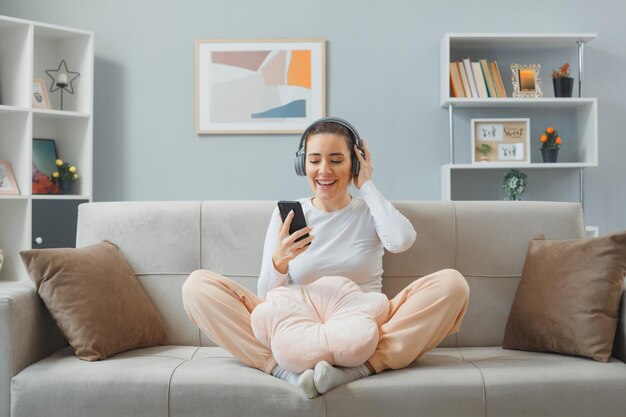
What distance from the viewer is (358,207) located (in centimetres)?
236

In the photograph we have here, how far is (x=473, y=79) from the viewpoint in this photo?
384 cm

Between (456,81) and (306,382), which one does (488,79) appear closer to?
(456,81)

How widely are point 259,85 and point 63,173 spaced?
1144mm

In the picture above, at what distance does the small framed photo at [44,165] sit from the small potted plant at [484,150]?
2240mm

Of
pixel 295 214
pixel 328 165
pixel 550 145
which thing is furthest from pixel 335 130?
pixel 550 145

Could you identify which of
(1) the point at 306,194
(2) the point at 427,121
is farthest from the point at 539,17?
(1) the point at 306,194

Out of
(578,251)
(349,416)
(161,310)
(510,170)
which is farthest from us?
(510,170)

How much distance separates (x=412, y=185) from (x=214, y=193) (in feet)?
3.59

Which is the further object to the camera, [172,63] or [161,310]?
[172,63]

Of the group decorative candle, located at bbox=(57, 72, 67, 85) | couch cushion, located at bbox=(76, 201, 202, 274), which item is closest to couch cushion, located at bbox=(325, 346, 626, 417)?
couch cushion, located at bbox=(76, 201, 202, 274)

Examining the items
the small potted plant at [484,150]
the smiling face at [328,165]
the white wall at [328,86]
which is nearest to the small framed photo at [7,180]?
the white wall at [328,86]

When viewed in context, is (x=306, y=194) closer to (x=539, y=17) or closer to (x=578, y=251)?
(x=539, y=17)

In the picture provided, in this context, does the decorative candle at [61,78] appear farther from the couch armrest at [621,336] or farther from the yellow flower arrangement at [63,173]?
the couch armrest at [621,336]

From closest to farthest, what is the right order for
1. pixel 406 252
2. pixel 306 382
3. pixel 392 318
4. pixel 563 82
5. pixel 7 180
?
pixel 306 382 → pixel 392 318 → pixel 406 252 → pixel 7 180 → pixel 563 82
